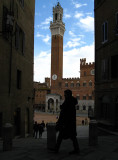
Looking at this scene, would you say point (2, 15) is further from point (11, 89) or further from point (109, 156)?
point (109, 156)

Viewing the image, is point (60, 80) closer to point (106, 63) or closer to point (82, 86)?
point (82, 86)

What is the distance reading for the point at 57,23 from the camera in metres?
78.3

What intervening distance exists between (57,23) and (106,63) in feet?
219

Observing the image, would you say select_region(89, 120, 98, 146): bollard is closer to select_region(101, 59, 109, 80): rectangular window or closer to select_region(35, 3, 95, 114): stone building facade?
select_region(101, 59, 109, 80): rectangular window

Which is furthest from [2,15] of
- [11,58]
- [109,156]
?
[109,156]

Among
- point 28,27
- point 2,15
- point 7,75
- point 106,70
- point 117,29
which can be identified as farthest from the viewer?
point 28,27

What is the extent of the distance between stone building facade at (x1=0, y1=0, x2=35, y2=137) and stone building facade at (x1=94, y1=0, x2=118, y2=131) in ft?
19.0

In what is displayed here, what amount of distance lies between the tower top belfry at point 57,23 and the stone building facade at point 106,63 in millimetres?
62633

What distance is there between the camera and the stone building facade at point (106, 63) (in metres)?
13.7

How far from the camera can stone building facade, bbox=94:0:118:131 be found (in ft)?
44.9

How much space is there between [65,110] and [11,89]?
7.70 m

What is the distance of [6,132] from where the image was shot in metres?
7.20

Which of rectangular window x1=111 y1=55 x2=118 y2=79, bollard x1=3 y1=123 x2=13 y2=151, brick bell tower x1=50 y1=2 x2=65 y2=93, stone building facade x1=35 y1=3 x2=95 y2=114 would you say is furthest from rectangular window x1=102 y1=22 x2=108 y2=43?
brick bell tower x1=50 y1=2 x2=65 y2=93

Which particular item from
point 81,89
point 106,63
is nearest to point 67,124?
point 106,63
